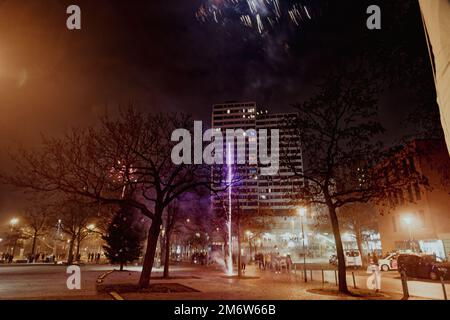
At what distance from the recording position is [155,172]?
1483 centimetres

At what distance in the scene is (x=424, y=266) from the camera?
2253 cm

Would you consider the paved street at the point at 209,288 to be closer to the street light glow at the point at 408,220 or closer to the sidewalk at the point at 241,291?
the sidewalk at the point at 241,291

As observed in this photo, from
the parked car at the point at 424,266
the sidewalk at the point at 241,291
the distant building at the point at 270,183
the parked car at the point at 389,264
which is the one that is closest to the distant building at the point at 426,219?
the parked car at the point at 389,264

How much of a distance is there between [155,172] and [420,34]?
41.0 feet

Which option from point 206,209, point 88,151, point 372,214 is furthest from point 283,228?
point 88,151

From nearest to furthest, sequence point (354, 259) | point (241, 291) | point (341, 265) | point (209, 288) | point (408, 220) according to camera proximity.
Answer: point (241, 291) → point (341, 265) → point (209, 288) → point (354, 259) → point (408, 220)

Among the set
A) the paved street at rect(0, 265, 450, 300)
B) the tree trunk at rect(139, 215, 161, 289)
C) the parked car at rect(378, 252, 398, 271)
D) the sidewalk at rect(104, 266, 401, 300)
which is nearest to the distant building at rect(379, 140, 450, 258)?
the parked car at rect(378, 252, 398, 271)

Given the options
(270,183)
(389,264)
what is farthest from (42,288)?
(389,264)

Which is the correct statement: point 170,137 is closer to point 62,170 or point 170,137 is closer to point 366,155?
→ point 62,170

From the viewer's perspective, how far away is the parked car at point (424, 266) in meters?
21.6

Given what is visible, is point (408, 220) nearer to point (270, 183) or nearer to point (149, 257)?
point (270, 183)

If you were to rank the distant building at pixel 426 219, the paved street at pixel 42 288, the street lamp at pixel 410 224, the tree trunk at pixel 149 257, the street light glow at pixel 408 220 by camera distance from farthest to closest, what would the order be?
the street lamp at pixel 410 224
the street light glow at pixel 408 220
the distant building at pixel 426 219
the tree trunk at pixel 149 257
the paved street at pixel 42 288

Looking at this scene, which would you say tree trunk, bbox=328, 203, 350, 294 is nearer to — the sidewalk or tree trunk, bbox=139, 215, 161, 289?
the sidewalk

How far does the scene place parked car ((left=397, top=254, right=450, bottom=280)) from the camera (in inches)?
849
